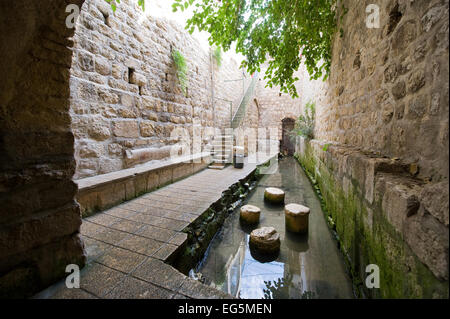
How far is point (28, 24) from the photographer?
3.05 feet

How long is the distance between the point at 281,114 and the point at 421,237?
37.7ft

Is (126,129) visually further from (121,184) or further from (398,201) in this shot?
(398,201)

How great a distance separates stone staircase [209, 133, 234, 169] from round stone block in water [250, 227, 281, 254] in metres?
3.01

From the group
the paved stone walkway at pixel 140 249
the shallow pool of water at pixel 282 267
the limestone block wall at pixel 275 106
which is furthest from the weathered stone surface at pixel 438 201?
the limestone block wall at pixel 275 106

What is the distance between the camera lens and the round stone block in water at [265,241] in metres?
2.07

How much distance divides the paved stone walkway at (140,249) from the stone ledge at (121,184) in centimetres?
11

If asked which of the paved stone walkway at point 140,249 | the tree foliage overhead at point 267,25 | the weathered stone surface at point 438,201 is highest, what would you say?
the tree foliage overhead at point 267,25

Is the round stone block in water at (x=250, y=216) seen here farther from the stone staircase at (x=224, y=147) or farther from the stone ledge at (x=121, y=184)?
the stone staircase at (x=224, y=147)

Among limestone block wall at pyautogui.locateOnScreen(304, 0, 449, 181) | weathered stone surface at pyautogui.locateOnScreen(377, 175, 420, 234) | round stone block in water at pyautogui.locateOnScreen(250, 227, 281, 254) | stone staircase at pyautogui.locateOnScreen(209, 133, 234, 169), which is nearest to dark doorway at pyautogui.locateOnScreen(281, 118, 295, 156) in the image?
stone staircase at pyautogui.locateOnScreen(209, 133, 234, 169)

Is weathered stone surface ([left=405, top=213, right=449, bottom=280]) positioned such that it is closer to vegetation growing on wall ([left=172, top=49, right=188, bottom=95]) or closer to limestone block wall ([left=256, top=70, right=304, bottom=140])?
vegetation growing on wall ([left=172, top=49, right=188, bottom=95])

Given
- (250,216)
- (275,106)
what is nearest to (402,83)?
(250,216)

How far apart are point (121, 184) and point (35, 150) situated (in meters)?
1.52
